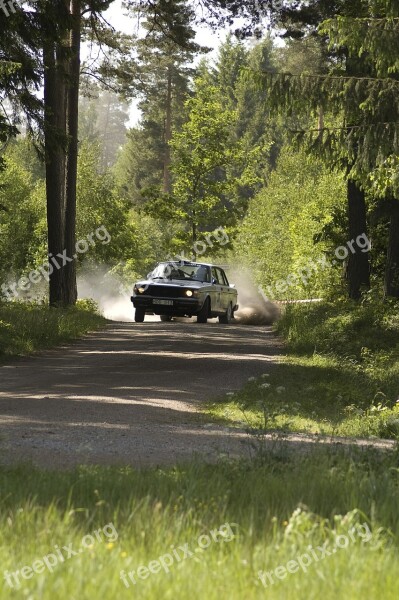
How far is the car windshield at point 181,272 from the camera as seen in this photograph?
3159 centimetres

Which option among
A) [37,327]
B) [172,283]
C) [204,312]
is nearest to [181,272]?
[172,283]

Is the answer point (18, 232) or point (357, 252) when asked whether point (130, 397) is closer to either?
point (357, 252)

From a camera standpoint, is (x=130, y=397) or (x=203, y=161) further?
(x=203, y=161)

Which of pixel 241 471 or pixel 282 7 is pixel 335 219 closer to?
pixel 282 7

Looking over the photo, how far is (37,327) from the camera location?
953 inches

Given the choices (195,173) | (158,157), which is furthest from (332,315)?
(158,157)

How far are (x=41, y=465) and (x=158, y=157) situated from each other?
7999cm

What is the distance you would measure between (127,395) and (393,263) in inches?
471

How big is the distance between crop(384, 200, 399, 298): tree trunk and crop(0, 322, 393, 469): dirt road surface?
2.92 meters

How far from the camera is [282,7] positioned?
1066 inches

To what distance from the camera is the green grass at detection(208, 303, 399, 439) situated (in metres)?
12.7

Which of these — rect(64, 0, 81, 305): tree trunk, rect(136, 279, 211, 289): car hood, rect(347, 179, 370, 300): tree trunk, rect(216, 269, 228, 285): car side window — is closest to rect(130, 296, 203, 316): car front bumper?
rect(136, 279, 211, 289): car hood

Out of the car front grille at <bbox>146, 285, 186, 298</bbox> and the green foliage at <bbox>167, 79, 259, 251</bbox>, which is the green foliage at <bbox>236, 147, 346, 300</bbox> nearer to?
the green foliage at <bbox>167, 79, 259, 251</bbox>

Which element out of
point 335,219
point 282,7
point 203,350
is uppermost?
point 282,7
